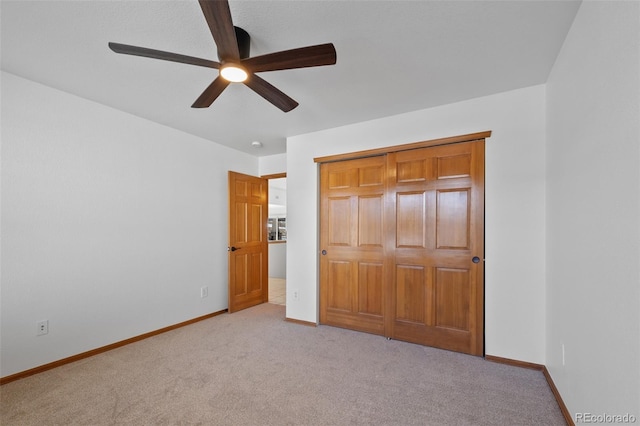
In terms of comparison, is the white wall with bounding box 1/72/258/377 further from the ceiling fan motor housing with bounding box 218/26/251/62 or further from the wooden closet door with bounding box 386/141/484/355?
the wooden closet door with bounding box 386/141/484/355

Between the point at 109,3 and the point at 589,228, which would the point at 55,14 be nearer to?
the point at 109,3

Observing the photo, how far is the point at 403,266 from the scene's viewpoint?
305cm

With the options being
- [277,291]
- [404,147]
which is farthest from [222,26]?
[277,291]

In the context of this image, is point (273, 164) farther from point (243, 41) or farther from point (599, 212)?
point (599, 212)

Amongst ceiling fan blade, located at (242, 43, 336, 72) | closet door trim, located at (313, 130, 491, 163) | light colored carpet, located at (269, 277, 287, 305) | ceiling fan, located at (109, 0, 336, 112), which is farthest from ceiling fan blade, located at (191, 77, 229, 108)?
light colored carpet, located at (269, 277, 287, 305)

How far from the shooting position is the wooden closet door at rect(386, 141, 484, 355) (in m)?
2.69

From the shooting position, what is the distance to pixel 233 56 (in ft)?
5.33

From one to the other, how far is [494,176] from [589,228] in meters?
1.25

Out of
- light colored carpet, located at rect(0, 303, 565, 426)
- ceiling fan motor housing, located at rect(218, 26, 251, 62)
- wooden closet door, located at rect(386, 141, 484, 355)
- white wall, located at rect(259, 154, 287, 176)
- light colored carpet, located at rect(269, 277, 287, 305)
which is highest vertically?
ceiling fan motor housing, located at rect(218, 26, 251, 62)

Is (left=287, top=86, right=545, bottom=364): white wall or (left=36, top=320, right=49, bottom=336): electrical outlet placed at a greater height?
(left=287, top=86, right=545, bottom=364): white wall

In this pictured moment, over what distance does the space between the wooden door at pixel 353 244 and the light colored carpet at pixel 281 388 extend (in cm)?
43

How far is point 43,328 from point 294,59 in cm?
306

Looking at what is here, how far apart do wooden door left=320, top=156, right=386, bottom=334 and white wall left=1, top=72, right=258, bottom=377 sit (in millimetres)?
1739

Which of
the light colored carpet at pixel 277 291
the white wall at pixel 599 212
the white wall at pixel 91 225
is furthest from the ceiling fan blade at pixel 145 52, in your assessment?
the light colored carpet at pixel 277 291
